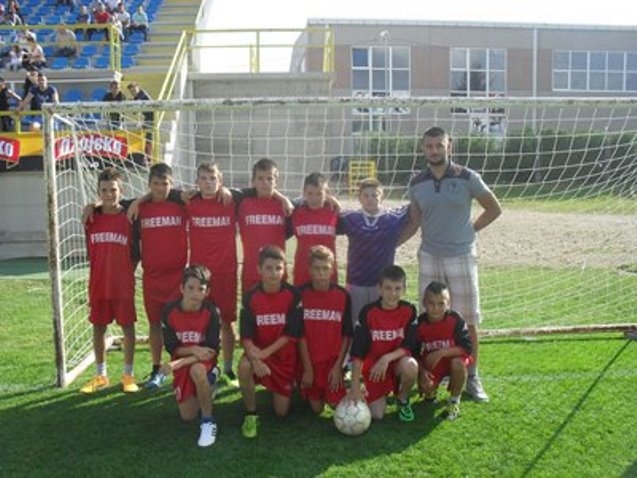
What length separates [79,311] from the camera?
7.16m

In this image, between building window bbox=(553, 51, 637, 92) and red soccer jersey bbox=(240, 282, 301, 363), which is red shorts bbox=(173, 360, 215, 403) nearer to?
red soccer jersey bbox=(240, 282, 301, 363)

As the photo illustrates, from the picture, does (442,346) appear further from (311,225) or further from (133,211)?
(133,211)

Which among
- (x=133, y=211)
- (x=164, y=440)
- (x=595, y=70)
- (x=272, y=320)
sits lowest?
(x=164, y=440)

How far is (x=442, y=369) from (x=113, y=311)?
7.45 feet

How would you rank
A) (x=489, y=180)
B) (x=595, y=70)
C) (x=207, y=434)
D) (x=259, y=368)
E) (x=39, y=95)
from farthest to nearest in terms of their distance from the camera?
(x=595, y=70)
(x=489, y=180)
(x=39, y=95)
(x=259, y=368)
(x=207, y=434)

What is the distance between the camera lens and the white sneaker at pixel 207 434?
4105 mm

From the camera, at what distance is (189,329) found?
14.6 ft

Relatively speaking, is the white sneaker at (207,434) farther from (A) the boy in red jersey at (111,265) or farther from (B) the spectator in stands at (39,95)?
(B) the spectator in stands at (39,95)

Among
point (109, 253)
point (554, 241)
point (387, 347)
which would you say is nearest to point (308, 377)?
point (387, 347)

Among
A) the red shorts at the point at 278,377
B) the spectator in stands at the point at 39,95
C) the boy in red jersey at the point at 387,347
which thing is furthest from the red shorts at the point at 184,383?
the spectator in stands at the point at 39,95

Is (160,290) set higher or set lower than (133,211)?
lower

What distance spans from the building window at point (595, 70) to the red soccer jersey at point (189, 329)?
3320cm

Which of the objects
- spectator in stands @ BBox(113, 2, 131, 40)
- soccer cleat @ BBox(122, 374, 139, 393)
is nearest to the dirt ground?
soccer cleat @ BBox(122, 374, 139, 393)

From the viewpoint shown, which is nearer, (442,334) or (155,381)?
(442,334)
